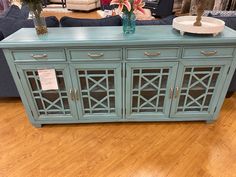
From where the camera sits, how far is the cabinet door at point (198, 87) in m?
1.49

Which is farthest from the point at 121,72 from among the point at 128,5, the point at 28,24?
the point at 28,24

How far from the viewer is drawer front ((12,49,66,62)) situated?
1.39 metres

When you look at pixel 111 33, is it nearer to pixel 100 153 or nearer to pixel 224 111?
pixel 100 153

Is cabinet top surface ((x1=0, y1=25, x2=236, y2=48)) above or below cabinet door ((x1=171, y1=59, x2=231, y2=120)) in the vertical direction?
above

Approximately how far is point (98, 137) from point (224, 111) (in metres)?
1.38

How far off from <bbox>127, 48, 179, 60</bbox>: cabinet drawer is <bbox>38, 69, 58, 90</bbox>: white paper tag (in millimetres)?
630

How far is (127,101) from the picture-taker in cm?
167
